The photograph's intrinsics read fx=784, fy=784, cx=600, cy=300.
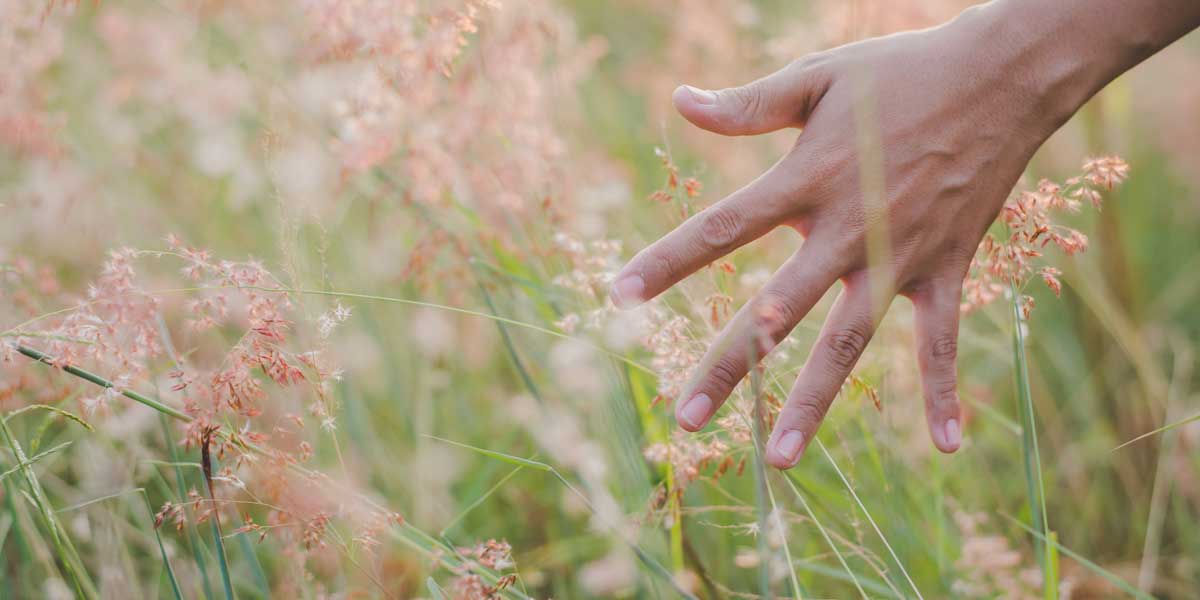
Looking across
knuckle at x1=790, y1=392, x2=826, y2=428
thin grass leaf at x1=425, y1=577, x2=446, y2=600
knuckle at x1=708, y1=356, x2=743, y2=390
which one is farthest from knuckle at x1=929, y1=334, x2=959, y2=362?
thin grass leaf at x1=425, y1=577, x2=446, y2=600

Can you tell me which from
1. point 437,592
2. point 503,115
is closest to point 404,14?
point 503,115

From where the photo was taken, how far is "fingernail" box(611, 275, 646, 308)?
1.05m

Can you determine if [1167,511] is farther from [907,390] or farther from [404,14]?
[404,14]

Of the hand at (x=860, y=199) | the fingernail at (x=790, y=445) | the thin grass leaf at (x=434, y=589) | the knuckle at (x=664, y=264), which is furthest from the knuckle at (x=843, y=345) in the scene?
the thin grass leaf at (x=434, y=589)

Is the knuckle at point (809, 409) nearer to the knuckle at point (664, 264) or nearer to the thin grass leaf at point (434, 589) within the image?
the knuckle at point (664, 264)

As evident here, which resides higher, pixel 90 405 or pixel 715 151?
pixel 715 151

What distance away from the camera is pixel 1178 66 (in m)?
3.01

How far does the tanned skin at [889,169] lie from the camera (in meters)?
1.04

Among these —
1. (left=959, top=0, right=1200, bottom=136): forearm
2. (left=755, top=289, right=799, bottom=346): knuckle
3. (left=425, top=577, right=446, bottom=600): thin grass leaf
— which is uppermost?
(left=959, top=0, right=1200, bottom=136): forearm

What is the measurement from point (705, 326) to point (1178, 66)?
281 cm

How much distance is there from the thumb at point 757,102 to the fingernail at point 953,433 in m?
0.49

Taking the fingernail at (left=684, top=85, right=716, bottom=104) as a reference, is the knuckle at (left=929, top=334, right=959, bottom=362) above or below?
below

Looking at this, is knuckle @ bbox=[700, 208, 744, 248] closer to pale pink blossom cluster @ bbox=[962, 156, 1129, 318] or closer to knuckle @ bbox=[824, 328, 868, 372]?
knuckle @ bbox=[824, 328, 868, 372]

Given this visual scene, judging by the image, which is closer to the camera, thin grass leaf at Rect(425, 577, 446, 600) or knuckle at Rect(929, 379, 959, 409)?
thin grass leaf at Rect(425, 577, 446, 600)
